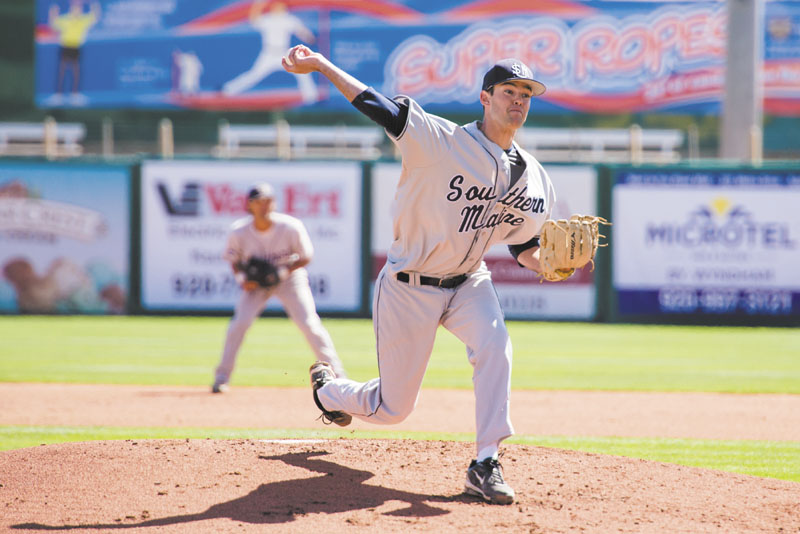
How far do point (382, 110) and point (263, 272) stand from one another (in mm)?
4337

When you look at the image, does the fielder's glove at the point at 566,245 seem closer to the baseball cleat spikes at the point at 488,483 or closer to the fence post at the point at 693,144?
the baseball cleat spikes at the point at 488,483

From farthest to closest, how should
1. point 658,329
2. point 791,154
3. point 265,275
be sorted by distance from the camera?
point 791,154 → point 658,329 → point 265,275

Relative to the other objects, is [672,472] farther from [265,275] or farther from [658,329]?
[658,329]

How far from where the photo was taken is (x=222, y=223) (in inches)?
615

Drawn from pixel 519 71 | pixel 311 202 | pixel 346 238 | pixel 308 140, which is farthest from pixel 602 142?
pixel 519 71

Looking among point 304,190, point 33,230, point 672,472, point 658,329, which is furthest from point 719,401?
point 33,230

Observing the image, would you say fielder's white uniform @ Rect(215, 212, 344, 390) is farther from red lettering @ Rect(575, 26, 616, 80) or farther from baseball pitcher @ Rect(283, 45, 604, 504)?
red lettering @ Rect(575, 26, 616, 80)

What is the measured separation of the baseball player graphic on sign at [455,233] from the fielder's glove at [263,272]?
355cm

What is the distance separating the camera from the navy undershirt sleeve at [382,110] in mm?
4324

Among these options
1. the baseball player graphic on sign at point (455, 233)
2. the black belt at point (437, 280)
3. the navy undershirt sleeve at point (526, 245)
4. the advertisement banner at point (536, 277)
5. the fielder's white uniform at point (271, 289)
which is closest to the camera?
the baseball player graphic on sign at point (455, 233)

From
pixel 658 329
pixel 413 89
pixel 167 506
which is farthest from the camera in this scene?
pixel 413 89

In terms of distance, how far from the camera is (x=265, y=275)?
27.6 ft

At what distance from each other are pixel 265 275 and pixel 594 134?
16177mm

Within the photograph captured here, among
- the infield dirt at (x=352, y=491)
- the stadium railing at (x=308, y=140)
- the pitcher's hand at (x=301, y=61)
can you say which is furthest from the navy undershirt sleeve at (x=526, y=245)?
the stadium railing at (x=308, y=140)
